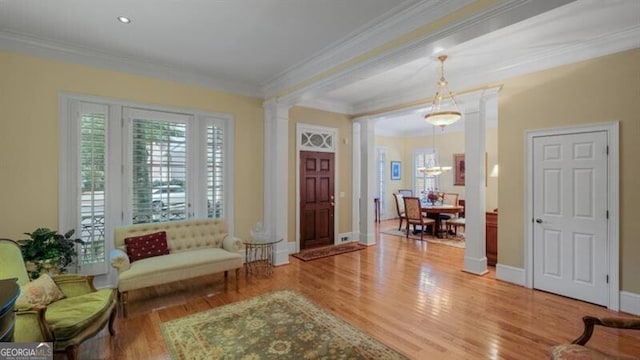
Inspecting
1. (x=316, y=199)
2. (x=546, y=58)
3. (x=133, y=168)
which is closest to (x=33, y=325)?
(x=133, y=168)

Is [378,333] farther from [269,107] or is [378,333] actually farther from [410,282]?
[269,107]

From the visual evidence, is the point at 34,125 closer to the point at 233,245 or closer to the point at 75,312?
the point at 75,312

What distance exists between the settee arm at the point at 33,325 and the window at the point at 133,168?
6.43 feet

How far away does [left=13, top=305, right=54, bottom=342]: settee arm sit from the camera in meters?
1.96

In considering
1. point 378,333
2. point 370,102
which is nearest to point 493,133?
point 370,102

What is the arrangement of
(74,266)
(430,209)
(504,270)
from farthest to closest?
(430,209) → (504,270) → (74,266)

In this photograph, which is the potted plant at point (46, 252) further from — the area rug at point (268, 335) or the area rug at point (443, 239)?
the area rug at point (443, 239)

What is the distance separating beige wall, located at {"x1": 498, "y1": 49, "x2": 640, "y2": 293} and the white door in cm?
16

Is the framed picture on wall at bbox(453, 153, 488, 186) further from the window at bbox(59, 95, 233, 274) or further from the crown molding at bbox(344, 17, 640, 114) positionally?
the window at bbox(59, 95, 233, 274)

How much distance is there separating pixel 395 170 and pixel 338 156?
4271mm

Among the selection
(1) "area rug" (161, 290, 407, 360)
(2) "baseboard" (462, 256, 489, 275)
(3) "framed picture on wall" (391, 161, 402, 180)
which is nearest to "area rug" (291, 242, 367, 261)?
(1) "area rug" (161, 290, 407, 360)

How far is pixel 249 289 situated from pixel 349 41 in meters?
3.38

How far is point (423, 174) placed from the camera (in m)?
9.71

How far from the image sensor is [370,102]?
238 inches
